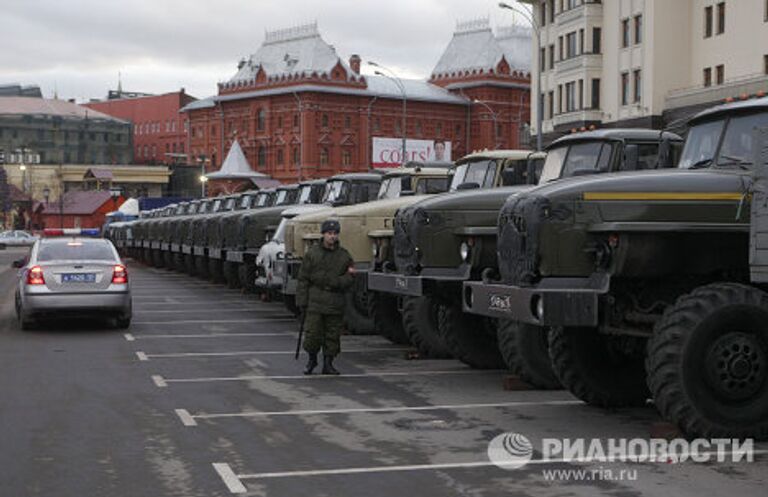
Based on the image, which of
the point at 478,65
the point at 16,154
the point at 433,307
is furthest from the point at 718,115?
the point at 16,154

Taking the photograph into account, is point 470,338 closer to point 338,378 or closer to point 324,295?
point 338,378

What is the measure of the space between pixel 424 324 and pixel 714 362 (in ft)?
20.0

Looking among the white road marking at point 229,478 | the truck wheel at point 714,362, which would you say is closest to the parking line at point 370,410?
the white road marking at point 229,478

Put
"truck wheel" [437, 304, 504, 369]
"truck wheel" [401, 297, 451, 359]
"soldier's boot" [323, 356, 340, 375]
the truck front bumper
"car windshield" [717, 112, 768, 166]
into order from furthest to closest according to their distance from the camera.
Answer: "truck wheel" [401, 297, 451, 359] → "truck wheel" [437, 304, 504, 369] → "soldier's boot" [323, 356, 340, 375] → "car windshield" [717, 112, 768, 166] → the truck front bumper

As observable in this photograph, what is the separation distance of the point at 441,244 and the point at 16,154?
127m

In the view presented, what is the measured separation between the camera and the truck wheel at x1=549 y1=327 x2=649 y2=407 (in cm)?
1088

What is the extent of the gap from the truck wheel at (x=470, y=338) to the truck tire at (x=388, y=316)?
8.27 feet

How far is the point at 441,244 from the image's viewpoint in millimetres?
13266

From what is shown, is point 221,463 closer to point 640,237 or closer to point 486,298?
point 486,298

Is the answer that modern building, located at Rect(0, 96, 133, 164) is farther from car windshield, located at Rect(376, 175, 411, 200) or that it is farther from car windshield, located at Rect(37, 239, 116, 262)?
car windshield, located at Rect(376, 175, 411, 200)

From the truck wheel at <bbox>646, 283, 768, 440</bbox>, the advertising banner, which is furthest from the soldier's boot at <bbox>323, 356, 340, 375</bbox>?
the advertising banner

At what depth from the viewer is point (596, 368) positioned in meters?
11.0

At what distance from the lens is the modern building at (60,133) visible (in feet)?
446

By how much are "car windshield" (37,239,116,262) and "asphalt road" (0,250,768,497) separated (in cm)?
239
